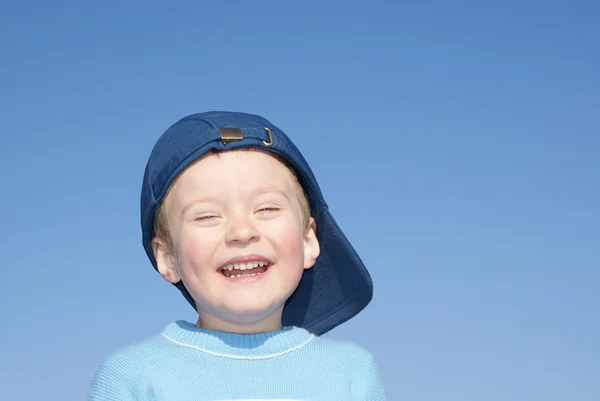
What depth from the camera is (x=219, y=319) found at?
6.15 m

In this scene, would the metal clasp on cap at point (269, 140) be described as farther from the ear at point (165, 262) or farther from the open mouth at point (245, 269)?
the ear at point (165, 262)

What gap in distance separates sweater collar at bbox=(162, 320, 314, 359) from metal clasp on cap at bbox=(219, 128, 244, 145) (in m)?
1.12

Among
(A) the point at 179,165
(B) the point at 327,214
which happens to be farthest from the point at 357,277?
(A) the point at 179,165

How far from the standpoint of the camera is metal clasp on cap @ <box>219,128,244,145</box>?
5.94m

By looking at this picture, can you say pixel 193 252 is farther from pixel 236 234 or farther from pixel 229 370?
pixel 229 370

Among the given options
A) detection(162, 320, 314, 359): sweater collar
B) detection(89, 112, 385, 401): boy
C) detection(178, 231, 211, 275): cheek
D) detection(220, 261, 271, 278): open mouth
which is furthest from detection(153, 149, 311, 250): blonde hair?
detection(162, 320, 314, 359): sweater collar

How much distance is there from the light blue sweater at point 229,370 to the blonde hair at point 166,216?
0.54m

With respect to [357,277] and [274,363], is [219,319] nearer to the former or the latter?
[274,363]

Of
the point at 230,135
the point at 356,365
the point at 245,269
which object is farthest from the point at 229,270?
the point at 356,365

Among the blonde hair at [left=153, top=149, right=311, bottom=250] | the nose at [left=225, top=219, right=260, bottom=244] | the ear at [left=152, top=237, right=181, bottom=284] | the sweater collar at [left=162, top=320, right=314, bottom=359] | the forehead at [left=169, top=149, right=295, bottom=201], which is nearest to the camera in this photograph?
the nose at [left=225, top=219, right=260, bottom=244]

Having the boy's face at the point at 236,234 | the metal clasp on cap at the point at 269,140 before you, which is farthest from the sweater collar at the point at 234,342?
the metal clasp on cap at the point at 269,140

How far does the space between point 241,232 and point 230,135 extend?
58 centimetres

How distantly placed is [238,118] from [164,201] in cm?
64

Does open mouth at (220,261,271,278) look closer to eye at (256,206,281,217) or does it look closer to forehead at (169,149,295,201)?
eye at (256,206,281,217)
